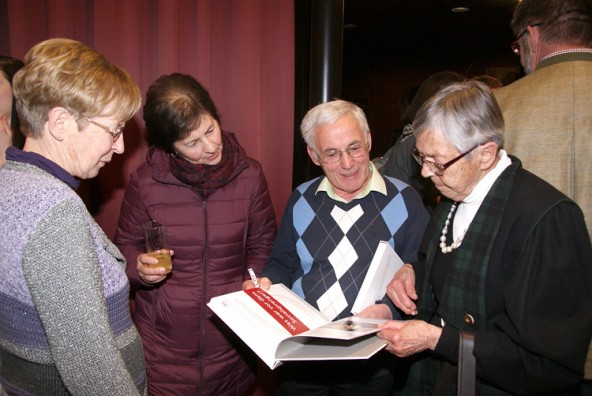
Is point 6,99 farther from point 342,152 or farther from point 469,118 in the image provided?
point 469,118

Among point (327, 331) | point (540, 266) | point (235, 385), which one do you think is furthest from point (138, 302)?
point (540, 266)

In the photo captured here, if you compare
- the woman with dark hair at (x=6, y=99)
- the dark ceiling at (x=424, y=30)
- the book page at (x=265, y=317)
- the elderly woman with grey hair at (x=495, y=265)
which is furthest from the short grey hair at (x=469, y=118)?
the dark ceiling at (x=424, y=30)

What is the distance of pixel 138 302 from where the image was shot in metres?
1.94

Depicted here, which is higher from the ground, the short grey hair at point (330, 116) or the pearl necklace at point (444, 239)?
Answer: the short grey hair at point (330, 116)

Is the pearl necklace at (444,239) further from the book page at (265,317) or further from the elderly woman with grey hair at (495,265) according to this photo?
the book page at (265,317)

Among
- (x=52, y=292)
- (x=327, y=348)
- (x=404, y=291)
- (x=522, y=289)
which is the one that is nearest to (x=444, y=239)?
(x=404, y=291)

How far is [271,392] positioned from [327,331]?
160 centimetres

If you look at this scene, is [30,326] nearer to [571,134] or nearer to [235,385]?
[235,385]

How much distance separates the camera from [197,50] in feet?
7.72

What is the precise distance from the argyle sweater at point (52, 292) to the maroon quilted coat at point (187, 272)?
0.76 metres

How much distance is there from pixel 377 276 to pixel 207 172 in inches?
32.1

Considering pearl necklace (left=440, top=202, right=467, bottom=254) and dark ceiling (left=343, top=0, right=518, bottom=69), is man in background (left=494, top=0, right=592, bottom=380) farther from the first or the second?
dark ceiling (left=343, top=0, right=518, bottom=69)

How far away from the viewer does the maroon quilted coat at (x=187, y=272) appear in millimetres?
1826

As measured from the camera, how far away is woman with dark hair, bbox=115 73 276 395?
1.81 m
